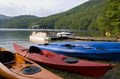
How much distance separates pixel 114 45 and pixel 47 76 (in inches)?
365

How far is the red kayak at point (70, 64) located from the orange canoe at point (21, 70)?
198 cm

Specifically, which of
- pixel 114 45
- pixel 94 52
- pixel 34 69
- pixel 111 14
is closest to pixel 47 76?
pixel 34 69

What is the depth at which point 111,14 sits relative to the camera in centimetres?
4384

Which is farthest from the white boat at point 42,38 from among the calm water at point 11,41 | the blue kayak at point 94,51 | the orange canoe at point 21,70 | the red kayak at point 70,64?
the orange canoe at point 21,70

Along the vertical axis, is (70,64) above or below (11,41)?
above

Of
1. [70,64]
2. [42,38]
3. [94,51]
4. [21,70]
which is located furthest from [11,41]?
[21,70]

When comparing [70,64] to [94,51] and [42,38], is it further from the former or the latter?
[42,38]

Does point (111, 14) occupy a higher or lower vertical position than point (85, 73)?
higher

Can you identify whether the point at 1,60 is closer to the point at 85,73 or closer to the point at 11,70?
the point at 11,70

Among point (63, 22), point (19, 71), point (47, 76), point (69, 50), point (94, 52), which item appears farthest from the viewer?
point (63, 22)

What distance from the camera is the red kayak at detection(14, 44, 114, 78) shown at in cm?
1054

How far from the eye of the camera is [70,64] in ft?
37.2

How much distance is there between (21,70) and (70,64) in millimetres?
2770

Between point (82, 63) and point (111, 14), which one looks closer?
point (82, 63)
